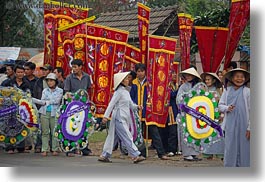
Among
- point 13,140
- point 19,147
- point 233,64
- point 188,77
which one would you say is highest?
point 233,64

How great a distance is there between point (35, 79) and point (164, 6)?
2.05 m

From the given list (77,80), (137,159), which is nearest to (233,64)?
(137,159)

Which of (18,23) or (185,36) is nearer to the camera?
(18,23)

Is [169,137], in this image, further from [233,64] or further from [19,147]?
[19,147]

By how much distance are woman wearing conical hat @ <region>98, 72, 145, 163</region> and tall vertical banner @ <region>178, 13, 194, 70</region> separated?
0.92m

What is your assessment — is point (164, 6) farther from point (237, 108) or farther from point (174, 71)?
point (237, 108)

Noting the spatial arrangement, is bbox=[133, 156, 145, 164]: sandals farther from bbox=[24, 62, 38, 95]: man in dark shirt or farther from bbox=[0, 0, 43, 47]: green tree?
bbox=[0, 0, 43, 47]: green tree

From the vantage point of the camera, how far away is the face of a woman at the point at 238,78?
683 cm

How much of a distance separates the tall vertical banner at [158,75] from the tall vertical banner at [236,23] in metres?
0.70

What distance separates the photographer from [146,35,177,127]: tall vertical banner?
25.5 ft

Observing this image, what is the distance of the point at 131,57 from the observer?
8438 mm

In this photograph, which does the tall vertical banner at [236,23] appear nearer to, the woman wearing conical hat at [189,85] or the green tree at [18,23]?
the woman wearing conical hat at [189,85]

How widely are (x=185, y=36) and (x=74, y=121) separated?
1.82m

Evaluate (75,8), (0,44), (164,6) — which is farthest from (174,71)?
(0,44)
